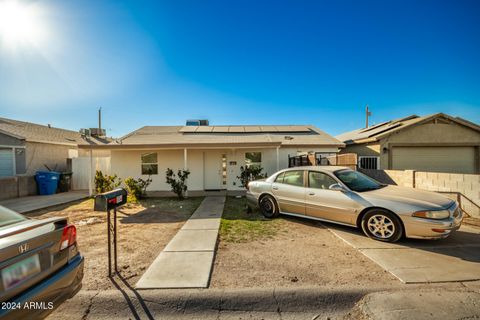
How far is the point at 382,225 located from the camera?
4.38 m

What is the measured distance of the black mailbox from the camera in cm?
321

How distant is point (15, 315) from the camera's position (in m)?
1.68

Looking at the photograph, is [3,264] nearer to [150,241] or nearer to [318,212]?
[150,241]

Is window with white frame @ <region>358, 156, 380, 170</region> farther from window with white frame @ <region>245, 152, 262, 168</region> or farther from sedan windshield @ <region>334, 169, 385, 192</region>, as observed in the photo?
sedan windshield @ <region>334, 169, 385, 192</region>

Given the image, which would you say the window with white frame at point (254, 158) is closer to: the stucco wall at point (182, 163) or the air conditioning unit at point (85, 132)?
the stucco wall at point (182, 163)

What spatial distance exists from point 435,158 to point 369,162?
131 inches

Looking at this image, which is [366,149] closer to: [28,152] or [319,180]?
[319,180]

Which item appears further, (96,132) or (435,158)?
(96,132)

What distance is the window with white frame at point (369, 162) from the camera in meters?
12.0

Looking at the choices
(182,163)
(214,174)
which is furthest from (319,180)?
(182,163)

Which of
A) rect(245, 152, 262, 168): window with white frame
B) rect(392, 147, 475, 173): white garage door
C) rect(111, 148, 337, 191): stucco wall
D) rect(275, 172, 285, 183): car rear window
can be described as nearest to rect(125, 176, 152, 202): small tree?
rect(111, 148, 337, 191): stucco wall

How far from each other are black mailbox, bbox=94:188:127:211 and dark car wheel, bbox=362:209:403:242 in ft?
16.0

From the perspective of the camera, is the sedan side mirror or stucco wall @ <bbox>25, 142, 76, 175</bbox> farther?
stucco wall @ <bbox>25, 142, 76, 175</bbox>

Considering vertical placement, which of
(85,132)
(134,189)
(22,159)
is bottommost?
(134,189)
